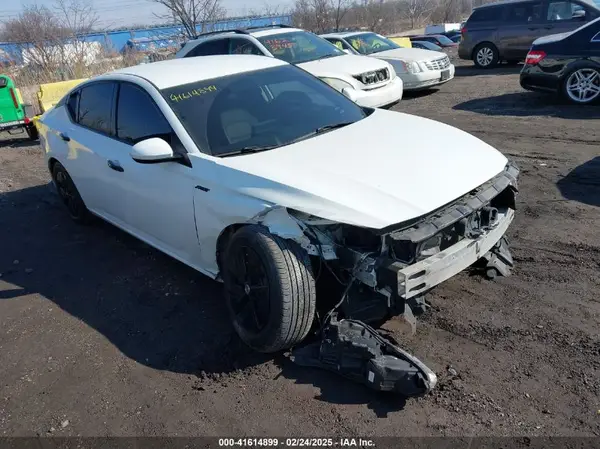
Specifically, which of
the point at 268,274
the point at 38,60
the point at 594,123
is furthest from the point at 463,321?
the point at 38,60

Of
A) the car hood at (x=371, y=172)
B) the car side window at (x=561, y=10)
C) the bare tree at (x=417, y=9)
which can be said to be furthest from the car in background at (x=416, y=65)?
the bare tree at (x=417, y=9)

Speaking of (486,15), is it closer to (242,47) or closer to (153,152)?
(242,47)

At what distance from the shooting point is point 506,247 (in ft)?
13.4

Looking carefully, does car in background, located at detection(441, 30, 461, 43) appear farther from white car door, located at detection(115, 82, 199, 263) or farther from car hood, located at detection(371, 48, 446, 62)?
white car door, located at detection(115, 82, 199, 263)

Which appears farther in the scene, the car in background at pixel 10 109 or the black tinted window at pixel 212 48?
the car in background at pixel 10 109

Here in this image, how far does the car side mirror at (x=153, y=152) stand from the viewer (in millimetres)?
3645

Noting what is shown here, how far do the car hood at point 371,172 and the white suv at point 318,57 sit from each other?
513cm

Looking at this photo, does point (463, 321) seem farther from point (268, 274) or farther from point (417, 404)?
point (268, 274)

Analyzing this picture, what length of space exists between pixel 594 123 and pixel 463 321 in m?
5.87

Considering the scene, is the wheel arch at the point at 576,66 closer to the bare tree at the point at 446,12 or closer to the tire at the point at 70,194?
the tire at the point at 70,194

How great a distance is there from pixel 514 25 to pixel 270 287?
13378 millimetres

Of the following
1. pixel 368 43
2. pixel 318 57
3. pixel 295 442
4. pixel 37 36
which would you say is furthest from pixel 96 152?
pixel 37 36

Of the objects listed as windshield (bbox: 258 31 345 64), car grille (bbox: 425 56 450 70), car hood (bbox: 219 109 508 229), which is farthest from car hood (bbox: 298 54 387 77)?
car hood (bbox: 219 109 508 229)

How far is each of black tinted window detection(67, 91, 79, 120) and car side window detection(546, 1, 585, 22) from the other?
12.2 meters
